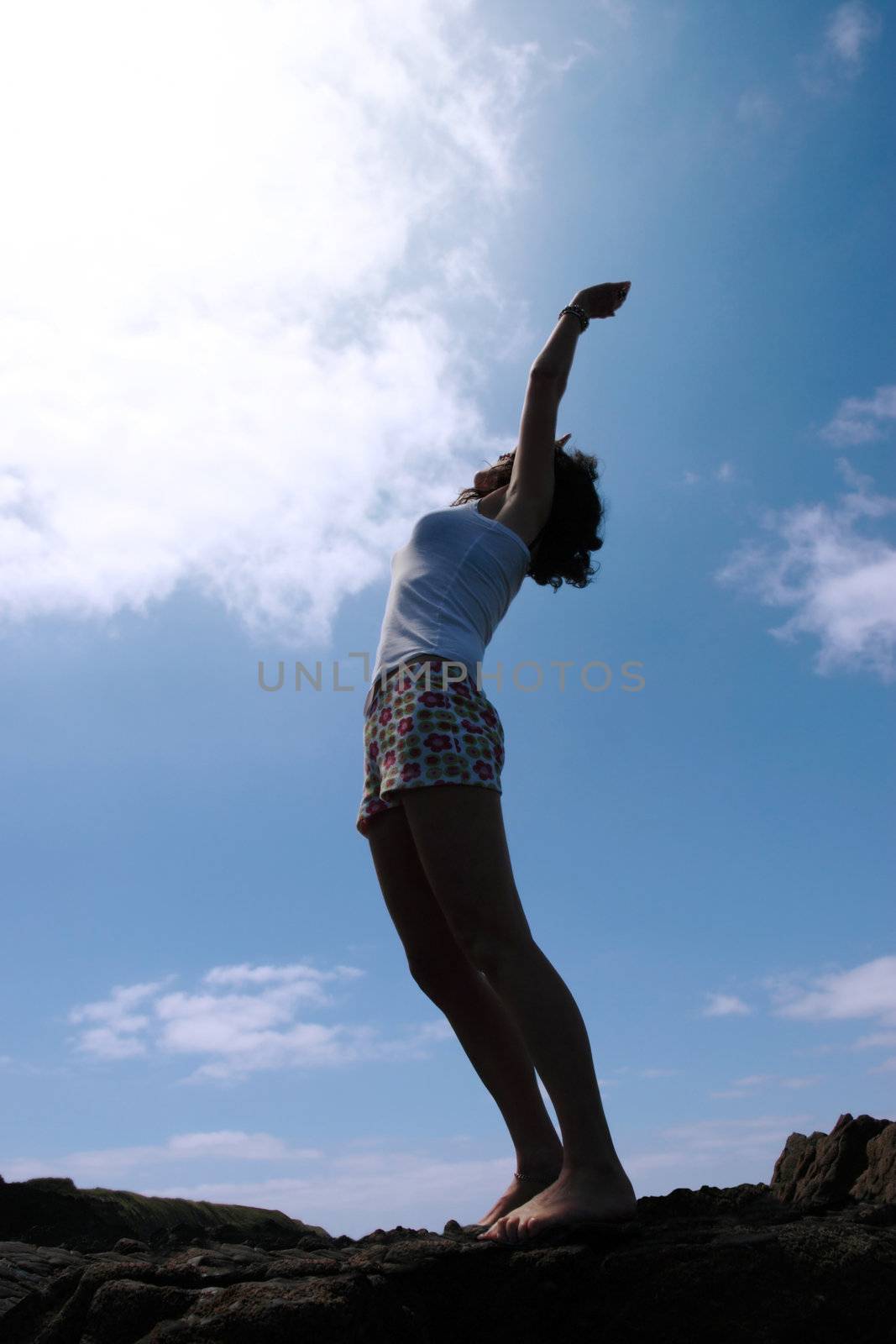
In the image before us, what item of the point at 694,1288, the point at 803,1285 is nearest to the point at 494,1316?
the point at 694,1288

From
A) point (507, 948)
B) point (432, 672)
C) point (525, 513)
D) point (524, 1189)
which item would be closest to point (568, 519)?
point (525, 513)

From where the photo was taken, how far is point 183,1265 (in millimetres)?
2479

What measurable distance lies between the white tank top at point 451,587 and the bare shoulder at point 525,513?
49 mm

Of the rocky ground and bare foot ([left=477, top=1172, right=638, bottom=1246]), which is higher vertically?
bare foot ([left=477, top=1172, right=638, bottom=1246])

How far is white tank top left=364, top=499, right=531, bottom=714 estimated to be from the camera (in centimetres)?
310

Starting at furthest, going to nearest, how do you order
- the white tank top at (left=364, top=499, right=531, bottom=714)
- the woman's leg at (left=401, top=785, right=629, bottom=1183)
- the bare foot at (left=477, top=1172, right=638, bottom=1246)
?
the white tank top at (left=364, top=499, right=531, bottom=714)
the woman's leg at (left=401, top=785, right=629, bottom=1183)
the bare foot at (left=477, top=1172, right=638, bottom=1246)

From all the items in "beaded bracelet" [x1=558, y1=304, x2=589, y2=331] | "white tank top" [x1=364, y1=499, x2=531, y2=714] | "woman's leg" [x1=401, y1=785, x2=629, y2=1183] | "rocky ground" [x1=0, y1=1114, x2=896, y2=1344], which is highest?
"beaded bracelet" [x1=558, y1=304, x2=589, y2=331]

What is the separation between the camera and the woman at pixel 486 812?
2.62 m

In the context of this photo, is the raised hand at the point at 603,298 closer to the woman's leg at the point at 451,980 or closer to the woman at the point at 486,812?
the woman at the point at 486,812

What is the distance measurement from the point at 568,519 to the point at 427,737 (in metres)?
1.28

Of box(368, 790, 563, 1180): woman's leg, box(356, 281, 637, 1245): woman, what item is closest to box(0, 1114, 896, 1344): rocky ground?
box(356, 281, 637, 1245): woman

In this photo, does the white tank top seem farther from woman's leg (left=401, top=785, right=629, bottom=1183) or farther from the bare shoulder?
woman's leg (left=401, top=785, right=629, bottom=1183)

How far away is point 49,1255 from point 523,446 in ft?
10.0

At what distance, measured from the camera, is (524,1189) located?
2.94 meters
